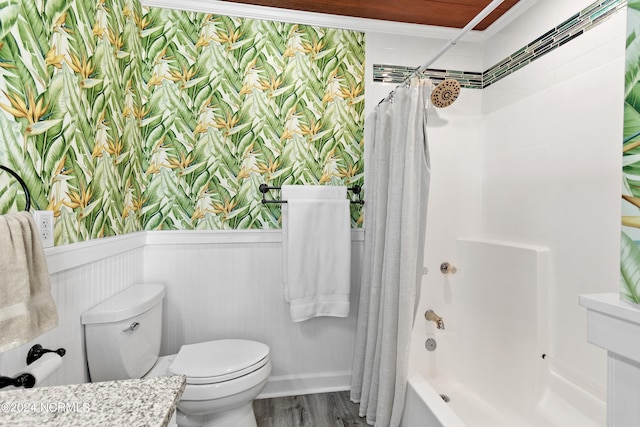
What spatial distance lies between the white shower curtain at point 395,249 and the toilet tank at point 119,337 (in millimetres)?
1087

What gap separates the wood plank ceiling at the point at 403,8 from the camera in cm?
184

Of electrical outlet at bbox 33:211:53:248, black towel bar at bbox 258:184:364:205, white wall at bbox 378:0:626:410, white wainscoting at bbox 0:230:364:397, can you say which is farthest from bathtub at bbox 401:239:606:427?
electrical outlet at bbox 33:211:53:248

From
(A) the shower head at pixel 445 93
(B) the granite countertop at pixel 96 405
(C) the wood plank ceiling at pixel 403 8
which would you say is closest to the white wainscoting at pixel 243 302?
(A) the shower head at pixel 445 93

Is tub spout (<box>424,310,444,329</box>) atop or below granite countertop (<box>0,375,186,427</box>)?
below

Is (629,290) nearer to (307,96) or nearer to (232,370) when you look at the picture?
(232,370)

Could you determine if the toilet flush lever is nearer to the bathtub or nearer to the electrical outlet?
the electrical outlet

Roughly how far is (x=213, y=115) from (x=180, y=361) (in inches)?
52.1

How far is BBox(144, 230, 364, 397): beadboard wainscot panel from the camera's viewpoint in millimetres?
1899

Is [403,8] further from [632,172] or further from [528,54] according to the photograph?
[632,172]

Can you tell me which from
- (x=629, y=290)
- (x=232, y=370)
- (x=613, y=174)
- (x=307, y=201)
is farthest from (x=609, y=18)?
(x=232, y=370)

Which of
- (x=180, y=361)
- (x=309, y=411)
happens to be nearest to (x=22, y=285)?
(x=180, y=361)

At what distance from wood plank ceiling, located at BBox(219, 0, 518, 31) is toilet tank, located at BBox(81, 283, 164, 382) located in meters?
1.71

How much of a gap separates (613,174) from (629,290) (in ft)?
3.51

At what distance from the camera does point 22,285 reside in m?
0.75
